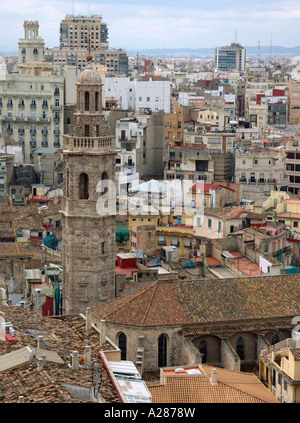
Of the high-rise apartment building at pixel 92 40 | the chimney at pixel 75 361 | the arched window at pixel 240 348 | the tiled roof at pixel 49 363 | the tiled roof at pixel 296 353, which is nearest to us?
the tiled roof at pixel 49 363

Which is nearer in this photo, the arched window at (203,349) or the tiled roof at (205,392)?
the tiled roof at (205,392)

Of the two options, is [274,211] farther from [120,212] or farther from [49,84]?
[49,84]

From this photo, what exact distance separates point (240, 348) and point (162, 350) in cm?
277

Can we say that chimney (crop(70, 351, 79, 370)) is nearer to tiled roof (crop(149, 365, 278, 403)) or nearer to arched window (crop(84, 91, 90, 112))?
tiled roof (crop(149, 365, 278, 403))

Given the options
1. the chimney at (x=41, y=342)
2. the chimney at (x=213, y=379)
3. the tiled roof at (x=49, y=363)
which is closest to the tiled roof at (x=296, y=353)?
the chimney at (x=213, y=379)

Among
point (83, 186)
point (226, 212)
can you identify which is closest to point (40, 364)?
point (83, 186)

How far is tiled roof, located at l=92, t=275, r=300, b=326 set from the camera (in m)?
31.3

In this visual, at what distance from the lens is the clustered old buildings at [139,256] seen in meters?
26.1

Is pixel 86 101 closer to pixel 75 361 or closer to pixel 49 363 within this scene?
pixel 75 361

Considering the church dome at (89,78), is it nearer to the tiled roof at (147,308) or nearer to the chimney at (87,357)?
the tiled roof at (147,308)

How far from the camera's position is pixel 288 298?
33000 mm

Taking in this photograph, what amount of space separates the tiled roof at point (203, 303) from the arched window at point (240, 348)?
0.77m
